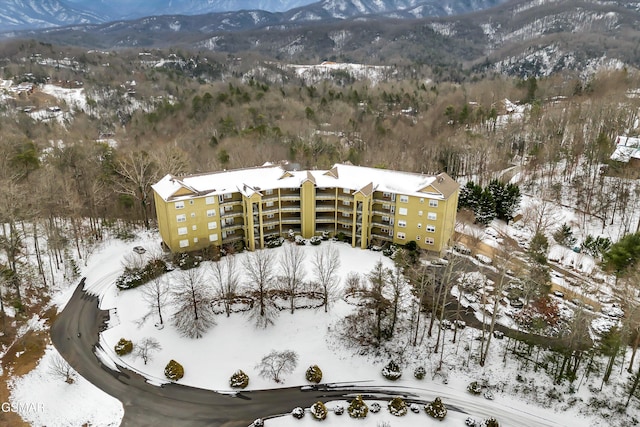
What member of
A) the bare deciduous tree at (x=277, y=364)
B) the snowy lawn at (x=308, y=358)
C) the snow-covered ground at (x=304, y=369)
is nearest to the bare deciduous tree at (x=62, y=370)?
the snow-covered ground at (x=304, y=369)

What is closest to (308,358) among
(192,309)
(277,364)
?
(277,364)

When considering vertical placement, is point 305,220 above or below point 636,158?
below

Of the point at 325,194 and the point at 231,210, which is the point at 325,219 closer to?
the point at 325,194

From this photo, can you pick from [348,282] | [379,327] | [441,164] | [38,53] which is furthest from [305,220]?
[38,53]

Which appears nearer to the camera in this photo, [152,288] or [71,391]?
[71,391]

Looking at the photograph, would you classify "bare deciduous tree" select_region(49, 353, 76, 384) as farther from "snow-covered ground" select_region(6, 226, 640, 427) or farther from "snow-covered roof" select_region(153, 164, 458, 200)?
"snow-covered roof" select_region(153, 164, 458, 200)

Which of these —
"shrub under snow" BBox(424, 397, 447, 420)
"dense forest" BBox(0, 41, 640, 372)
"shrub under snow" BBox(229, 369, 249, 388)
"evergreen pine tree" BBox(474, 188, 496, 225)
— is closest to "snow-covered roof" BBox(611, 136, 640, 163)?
"dense forest" BBox(0, 41, 640, 372)

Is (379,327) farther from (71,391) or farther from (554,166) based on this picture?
(554,166)
